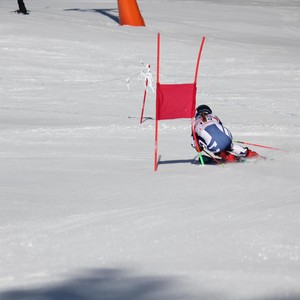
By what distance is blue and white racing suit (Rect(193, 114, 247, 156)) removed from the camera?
10422 millimetres

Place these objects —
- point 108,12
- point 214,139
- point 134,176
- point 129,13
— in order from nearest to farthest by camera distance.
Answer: point 134,176
point 214,139
point 129,13
point 108,12

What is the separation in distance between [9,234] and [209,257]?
1690 millimetres

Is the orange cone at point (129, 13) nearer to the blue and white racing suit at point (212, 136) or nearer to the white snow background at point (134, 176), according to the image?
the white snow background at point (134, 176)

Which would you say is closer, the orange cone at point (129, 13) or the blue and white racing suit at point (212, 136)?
the blue and white racing suit at point (212, 136)

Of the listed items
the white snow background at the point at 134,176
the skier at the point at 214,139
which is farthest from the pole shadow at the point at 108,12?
the skier at the point at 214,139

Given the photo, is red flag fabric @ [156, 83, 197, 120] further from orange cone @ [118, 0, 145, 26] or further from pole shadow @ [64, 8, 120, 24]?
pole shadow @ [64, 8, 120, 24]

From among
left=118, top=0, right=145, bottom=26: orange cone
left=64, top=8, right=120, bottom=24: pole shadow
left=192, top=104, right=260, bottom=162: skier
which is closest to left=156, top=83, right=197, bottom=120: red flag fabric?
left=192, top=104, right=260, bottom=162: skier

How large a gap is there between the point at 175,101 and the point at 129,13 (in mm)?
16658

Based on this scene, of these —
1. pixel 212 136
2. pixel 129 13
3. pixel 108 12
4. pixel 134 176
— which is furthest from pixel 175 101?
pixel 108 12

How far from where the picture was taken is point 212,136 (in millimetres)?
10430

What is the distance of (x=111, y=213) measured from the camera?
781cm

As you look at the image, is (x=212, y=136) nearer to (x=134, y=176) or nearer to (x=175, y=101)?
(x=175, y=101)

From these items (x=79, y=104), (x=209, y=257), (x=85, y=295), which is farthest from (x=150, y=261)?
(x=79, y=104)

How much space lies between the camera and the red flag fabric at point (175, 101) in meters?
10.3
